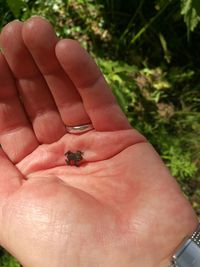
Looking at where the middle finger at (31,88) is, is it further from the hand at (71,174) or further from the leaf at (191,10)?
the leaf at (191,10)

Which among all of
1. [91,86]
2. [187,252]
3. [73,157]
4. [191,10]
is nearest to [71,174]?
[73,157]

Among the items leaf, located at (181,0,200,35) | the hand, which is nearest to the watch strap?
the hand

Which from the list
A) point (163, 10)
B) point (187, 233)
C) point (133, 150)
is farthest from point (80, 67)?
point (163, 10)

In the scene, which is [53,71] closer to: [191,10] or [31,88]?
[31,88]

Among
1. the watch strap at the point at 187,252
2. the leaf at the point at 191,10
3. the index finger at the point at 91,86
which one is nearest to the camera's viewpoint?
the watch strap at the point at 187,252

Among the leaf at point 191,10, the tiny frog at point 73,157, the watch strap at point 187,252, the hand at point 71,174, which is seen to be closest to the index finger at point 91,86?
the hand at point 71,174

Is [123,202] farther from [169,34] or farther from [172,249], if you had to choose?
[169,34]
